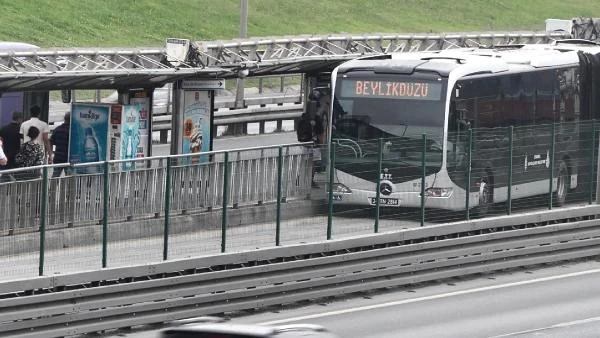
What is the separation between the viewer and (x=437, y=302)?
72.1 ft

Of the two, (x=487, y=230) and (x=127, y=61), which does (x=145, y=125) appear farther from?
(x=487, y=230)

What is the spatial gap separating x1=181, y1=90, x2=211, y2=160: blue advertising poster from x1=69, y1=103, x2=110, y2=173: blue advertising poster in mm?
2304

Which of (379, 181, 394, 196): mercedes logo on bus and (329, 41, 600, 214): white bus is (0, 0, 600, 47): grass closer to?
(329, 41, 600, 214): white bus

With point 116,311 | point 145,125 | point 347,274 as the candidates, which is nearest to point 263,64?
point 145,125

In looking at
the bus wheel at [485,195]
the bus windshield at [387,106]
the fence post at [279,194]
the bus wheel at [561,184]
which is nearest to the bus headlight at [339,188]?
the fence post at [279,194]

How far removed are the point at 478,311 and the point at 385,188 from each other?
2399 millimetres

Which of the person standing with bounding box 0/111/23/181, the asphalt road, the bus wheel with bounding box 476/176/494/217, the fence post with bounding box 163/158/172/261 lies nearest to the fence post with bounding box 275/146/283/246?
the asphalt road

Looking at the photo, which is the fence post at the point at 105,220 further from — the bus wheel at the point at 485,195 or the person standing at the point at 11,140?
the bus wheel at the point at 485,195

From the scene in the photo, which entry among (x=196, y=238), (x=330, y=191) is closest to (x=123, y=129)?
(x=330, y=191)

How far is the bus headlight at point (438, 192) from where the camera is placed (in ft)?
77.4

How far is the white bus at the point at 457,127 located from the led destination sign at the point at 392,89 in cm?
2

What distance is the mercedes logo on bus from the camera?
22.5 m

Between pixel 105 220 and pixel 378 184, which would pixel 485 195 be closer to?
pixel 378 184

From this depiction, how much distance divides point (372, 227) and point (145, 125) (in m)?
5.87
